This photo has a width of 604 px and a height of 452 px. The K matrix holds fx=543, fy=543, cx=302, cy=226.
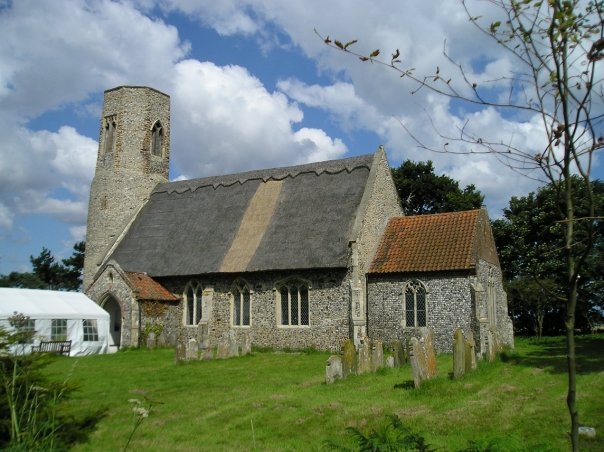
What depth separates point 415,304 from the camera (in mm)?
20500

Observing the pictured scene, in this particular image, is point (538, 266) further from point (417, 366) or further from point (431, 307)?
Result: point (417, 366)

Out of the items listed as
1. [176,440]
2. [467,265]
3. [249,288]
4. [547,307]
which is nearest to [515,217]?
[547,307]

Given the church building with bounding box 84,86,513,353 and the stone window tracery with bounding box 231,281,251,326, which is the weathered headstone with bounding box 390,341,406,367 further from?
the stone window tracery with bounding box 231,281,251,326

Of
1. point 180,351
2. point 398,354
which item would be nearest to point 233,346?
point 180,351

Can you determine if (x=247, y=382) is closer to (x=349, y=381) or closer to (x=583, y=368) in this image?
(x=349, y=381)

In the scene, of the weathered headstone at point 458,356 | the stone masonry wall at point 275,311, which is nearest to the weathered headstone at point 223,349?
the stone masonry wall at point 275,311

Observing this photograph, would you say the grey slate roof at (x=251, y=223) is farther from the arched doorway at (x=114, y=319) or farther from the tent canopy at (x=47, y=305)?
the tent canopy at (x=47, y=305)

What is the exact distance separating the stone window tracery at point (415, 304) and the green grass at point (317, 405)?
3.52 meters

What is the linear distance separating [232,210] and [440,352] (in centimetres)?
1212

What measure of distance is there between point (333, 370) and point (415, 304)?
25.6 feet

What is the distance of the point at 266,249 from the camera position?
23.3 metres

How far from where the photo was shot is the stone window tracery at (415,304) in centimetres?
2030

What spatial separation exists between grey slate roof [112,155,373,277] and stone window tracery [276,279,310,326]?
0.99 meters

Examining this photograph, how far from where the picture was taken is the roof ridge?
2498 centimetres
